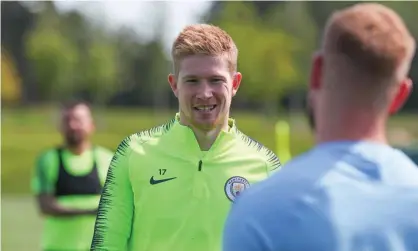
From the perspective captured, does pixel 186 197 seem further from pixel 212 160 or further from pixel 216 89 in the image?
pixel 216 89

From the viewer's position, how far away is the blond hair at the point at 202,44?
4156mm

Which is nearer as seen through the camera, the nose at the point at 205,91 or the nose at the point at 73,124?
the nose at the point at 205,91

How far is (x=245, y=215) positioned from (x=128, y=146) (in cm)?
215

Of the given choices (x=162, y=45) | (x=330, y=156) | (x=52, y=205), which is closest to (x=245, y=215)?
(x=330, y=156)

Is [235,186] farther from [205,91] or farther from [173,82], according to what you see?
[173,82]

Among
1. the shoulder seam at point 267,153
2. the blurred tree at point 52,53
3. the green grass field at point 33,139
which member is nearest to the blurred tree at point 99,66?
the blurred tree at point 52,53

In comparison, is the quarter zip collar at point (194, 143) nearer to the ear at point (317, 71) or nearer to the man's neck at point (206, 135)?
the man's neck at point (206, 135)

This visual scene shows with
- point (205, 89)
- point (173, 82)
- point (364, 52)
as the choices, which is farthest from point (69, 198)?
point (364, 52)

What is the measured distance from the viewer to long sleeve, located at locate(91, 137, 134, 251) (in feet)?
13.3

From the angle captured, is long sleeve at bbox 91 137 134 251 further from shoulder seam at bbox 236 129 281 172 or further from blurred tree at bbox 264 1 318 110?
blurred tree at bbox 264 1 318 110

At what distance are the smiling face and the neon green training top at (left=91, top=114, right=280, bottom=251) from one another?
12cm

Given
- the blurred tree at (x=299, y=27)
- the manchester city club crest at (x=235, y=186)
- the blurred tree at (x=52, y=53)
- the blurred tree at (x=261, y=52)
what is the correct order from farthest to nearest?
the blurred tree at (x=299, y=27), the blurred tree at (x=52, y=53), the blurred tree at (x=261, y=52), the manchester city club crest at (x=235, y=186)

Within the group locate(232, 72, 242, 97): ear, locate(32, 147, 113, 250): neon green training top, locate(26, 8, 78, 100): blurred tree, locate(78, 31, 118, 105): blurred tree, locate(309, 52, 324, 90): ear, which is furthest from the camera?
locate(78, 31, 118, 105): blurred tree

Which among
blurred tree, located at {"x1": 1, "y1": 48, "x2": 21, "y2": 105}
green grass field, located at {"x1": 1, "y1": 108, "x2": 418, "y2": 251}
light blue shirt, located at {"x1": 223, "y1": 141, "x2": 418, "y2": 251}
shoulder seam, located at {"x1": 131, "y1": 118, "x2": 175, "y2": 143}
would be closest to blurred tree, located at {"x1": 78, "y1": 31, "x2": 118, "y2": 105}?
green grass field, located at {"x1": 1, "y1": 108, "x2": 418, "y2": 251}
